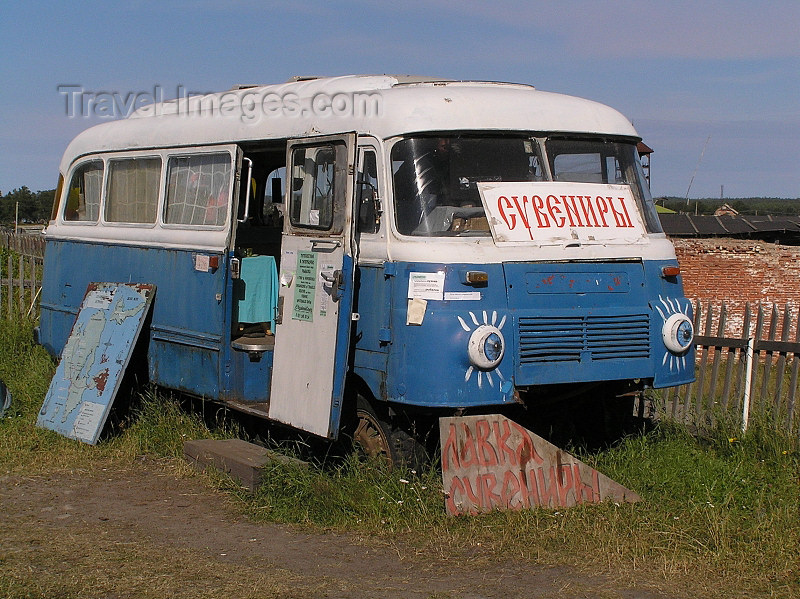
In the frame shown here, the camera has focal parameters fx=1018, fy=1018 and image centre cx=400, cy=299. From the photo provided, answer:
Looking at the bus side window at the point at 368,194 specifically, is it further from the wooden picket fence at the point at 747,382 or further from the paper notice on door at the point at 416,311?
the wooden picket fence at the point at 747,382

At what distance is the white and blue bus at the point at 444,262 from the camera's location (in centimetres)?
621

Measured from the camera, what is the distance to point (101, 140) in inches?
392

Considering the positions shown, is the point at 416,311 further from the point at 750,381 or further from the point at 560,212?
the point at 750,381

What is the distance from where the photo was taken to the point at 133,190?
9.39 m

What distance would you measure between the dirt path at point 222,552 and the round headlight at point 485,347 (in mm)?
1146

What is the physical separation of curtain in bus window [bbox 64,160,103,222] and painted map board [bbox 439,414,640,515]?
17.5ft

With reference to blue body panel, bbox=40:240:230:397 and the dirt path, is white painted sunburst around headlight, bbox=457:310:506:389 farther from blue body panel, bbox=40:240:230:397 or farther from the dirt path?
blue body panel, bbox=40:240:230:397

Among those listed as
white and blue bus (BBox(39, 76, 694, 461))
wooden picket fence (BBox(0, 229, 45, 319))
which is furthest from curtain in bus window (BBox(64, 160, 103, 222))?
wooden picket fence (BBox(0, 229, 45, 319))

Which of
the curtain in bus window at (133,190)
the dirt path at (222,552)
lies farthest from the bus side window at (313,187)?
the curtain in bus window at (133,190)

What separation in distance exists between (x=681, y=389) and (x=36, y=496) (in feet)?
17.9

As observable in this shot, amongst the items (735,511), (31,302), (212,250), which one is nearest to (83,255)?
(212,250)

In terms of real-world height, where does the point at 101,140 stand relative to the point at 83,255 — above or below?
above

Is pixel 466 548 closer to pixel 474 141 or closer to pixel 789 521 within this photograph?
pixel 789 521

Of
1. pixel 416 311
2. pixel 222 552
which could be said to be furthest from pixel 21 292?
pixel 416 311
